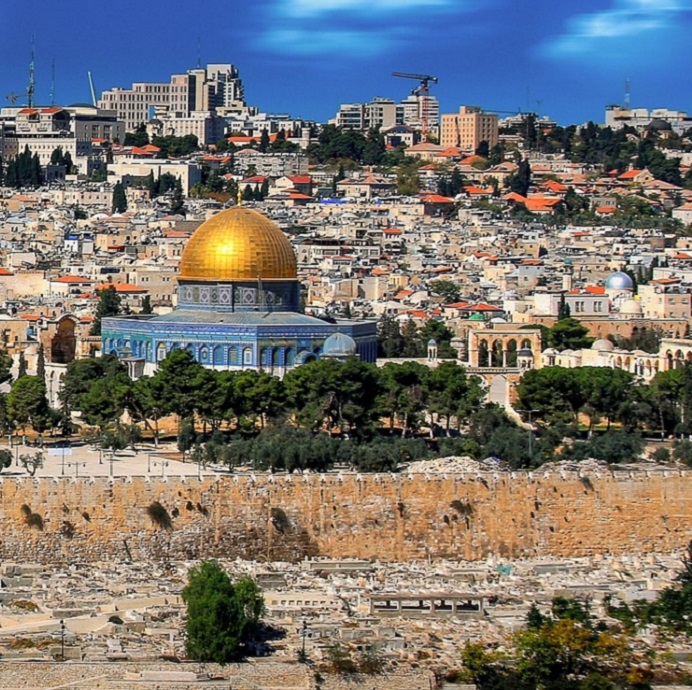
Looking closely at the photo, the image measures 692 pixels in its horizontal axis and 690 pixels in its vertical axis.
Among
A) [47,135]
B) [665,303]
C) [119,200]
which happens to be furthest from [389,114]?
[665,303]

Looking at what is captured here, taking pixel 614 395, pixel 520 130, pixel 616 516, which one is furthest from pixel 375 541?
pixel 520 130

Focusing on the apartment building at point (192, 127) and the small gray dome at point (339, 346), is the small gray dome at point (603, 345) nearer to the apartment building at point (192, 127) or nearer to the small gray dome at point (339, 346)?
the small gray dome at point (339, 346)

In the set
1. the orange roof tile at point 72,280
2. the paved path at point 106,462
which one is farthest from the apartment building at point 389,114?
the paved path at point 106,462

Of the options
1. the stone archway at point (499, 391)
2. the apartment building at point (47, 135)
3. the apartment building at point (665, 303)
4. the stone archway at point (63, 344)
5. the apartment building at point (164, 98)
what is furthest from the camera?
the apartment building at point (164, 98)

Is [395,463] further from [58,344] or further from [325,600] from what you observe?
[58,344]

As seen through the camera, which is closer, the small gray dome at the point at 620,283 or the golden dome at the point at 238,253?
the golden dome at the point at 238,253

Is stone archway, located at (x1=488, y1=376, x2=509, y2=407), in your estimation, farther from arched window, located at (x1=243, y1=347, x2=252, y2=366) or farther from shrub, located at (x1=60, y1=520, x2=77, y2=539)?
shrub, located at (x1=60, y1=520, x2=77, y2=539)

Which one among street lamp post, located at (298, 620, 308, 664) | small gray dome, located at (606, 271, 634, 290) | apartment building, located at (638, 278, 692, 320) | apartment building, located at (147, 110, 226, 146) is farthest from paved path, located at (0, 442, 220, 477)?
apartment building, located at (147, 110, 226, 146)
